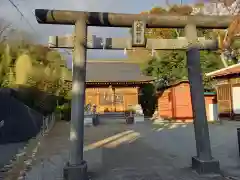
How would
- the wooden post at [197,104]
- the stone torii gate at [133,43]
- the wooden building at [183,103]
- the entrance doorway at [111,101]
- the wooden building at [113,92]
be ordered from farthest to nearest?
1. the entrance doorway at [111,101]
2. the wooden building at [113,92]
3. the wooden building at [183,103]
4. the wooden post at [197,104]
5. the stone torii gate at [133,43]

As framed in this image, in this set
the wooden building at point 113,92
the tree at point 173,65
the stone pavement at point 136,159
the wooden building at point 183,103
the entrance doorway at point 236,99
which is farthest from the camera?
the wooden building at point 113,92

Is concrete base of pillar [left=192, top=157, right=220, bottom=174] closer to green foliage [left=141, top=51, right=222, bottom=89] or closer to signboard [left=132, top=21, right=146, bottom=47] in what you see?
signboard [left=132, top=21, right=146, bottom=47]

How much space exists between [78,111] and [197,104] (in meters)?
2.54

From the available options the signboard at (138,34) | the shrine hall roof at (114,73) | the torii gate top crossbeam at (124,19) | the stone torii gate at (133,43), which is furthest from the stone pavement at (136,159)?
the shrine hall roof at (114,73)

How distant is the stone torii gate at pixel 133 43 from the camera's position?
5691 millimetres

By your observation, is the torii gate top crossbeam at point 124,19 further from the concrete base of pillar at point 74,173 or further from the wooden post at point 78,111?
the concrete base of pillar at point 74,173

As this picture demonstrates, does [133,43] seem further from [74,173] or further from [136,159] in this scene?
[136,159]

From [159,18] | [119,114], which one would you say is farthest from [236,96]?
[159,18]

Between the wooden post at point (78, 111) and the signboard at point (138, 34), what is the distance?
1006 mm

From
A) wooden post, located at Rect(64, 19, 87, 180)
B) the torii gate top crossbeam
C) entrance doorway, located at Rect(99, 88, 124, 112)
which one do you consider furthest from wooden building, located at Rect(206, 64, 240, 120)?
wooden post, located at Rect(64, 19, 87, 180)

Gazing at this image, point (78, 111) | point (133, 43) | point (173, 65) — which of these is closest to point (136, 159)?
point (78, 111)

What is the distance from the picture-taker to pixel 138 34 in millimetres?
6016

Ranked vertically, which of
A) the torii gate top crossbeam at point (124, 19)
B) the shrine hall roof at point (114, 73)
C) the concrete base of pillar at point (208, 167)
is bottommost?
the concrete base of pillar at point (208, 167)

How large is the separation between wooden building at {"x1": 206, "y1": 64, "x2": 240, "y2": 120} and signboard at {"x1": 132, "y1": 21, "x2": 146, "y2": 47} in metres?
13.2
